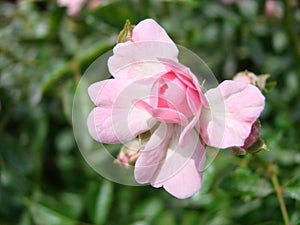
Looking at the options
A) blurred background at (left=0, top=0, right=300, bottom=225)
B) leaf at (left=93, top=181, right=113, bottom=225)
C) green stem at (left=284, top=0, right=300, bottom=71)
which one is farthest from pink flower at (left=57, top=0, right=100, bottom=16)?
green stem at (left=284, top=0, right=300, bottom=71)

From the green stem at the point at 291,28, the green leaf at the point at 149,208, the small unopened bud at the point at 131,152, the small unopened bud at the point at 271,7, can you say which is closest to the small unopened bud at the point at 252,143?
the small unopened bud at the point at 131,152

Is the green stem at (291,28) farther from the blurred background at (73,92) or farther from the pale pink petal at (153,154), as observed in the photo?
the pale pink petal at (153,154)

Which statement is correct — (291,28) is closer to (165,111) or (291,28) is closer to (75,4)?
(75,4)

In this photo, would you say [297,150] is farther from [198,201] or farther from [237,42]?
[237,42]

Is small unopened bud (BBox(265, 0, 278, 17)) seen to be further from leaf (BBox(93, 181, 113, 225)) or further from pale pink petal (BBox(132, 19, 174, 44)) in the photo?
pale pink petal (BBox(132, 19, 174, 44))

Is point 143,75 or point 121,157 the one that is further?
point 121,157

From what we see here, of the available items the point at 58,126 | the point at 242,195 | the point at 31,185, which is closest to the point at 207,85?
the point at 242,195
